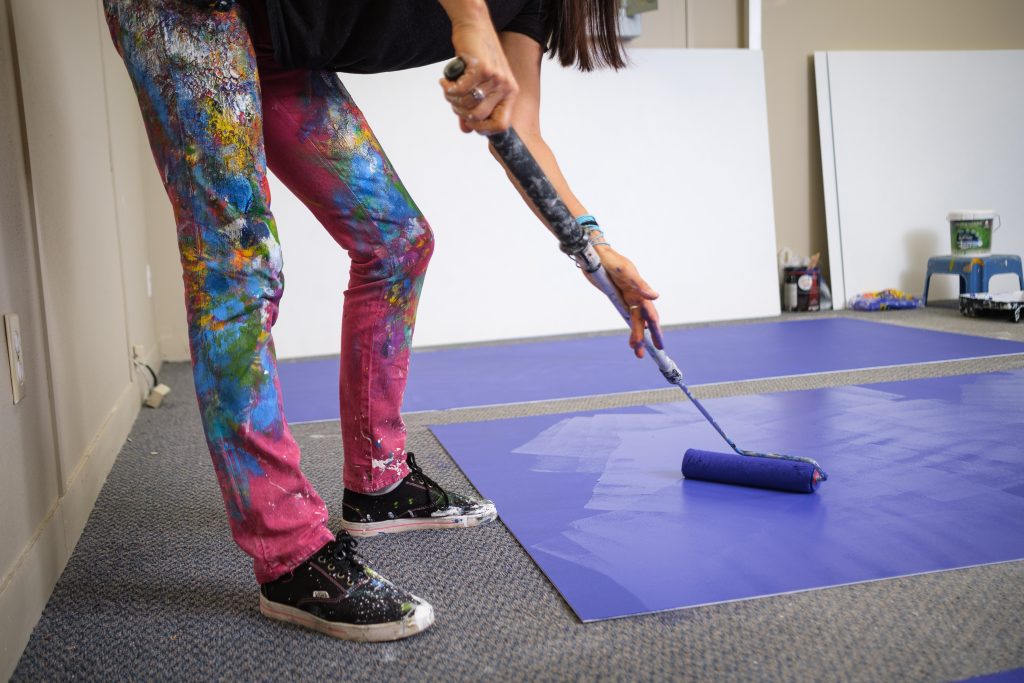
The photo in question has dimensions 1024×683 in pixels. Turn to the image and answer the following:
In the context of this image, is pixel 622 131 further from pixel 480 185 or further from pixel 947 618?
pixel 947 618

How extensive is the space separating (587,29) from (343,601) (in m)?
0.93

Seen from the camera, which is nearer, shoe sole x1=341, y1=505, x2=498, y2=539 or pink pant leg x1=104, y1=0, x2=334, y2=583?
pink pant leg x1=104, y1=0, x2=334, y2=583

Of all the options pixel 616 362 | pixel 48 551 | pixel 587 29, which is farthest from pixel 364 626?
pixel 616 362

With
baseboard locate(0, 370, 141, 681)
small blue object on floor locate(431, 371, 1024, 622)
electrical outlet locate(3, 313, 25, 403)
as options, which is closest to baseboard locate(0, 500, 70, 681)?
baseboard locate(0, 370, 141, 681)

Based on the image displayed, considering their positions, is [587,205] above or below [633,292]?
above

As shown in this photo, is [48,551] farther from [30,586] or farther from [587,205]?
[587,205]

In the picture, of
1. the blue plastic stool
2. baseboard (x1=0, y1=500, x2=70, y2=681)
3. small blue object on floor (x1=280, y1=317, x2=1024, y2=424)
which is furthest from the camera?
the blue plastic stool

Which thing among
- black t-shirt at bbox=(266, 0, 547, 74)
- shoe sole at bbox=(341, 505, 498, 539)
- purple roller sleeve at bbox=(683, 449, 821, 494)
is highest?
black t-shirt at bbox=(266, 0, 547, 74)

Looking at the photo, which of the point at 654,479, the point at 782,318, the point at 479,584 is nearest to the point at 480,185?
the point at 782,318

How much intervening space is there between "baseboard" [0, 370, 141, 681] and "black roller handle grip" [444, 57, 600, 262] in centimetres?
82

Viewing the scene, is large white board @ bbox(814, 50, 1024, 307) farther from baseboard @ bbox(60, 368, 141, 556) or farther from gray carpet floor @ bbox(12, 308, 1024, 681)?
gray carpet floor @ bbox(12, 308, 1024, 681)

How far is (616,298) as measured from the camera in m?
1.37

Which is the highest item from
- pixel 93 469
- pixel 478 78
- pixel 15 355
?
pixel 478 78

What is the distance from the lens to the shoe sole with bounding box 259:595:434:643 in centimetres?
114
